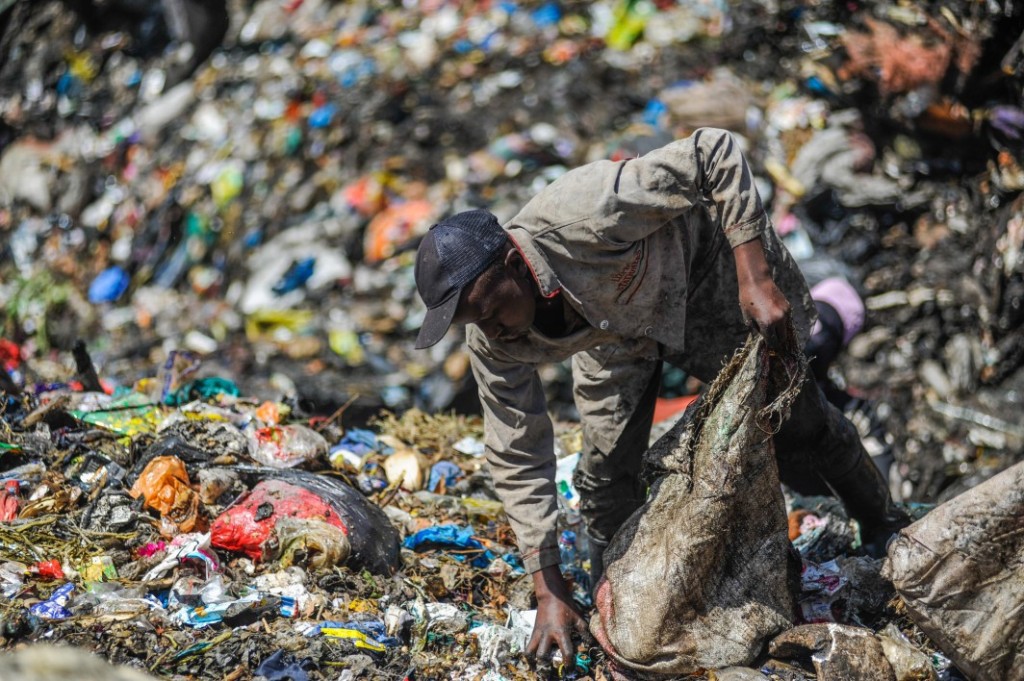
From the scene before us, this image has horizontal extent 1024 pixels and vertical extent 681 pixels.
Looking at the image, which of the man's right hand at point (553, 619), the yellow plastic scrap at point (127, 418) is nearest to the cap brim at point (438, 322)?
the man's right hand at point (553, 619)

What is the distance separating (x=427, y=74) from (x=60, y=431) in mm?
4294

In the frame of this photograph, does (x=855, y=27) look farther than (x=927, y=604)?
Yes

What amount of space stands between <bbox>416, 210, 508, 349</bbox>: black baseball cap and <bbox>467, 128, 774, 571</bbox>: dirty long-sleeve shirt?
106 millimetres

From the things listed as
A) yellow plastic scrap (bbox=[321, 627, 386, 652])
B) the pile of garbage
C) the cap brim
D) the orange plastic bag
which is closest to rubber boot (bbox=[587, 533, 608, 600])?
the pile of garbage

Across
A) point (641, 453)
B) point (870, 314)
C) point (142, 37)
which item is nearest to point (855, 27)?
point (870, 314)

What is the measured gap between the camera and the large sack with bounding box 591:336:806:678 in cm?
229

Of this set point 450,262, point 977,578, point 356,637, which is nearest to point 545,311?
point 450,262

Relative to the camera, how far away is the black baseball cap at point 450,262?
7.14ft

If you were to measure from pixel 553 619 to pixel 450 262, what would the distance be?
104 cm

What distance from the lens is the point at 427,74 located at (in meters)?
6.80

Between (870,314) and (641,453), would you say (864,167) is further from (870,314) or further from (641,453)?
(641,453)

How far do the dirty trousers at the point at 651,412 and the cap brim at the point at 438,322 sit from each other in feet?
2.15

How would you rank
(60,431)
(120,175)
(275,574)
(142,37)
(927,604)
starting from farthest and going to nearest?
(142,37) < (120,175) < (60,431) < (275,574) < (927,604)

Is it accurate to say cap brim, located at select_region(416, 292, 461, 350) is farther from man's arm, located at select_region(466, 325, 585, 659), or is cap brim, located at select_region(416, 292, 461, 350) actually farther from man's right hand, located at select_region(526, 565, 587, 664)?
man's right hand, located at select_region(526, 565, 587, 664)
